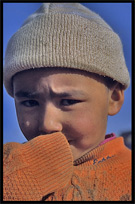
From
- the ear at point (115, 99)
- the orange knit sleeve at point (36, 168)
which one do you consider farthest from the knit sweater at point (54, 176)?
the ear at point (115, 99)

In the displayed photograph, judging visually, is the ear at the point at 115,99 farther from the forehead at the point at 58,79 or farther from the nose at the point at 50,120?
the nose at the point at 50,120

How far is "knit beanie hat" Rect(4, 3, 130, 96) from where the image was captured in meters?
0.71

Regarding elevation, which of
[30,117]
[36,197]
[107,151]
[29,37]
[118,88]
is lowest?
[36,197]

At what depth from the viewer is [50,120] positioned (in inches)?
25.1

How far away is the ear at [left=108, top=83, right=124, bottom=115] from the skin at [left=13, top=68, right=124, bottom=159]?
0.05 m

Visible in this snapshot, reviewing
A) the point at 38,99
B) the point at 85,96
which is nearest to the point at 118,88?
the point at 85,96

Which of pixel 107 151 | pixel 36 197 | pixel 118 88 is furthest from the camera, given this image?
pixel 118 88

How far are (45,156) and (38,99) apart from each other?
0.20 meters

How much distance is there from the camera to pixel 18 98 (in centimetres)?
74

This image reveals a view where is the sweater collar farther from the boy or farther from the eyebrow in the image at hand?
the eyebrow

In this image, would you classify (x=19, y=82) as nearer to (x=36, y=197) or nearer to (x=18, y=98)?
(x=18, y=98)

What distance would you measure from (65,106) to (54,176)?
209mm

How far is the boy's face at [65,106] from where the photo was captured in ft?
2.15

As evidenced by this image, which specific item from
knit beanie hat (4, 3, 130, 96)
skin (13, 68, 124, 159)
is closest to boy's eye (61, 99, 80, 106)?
skin (13, 68, 124, 159)
